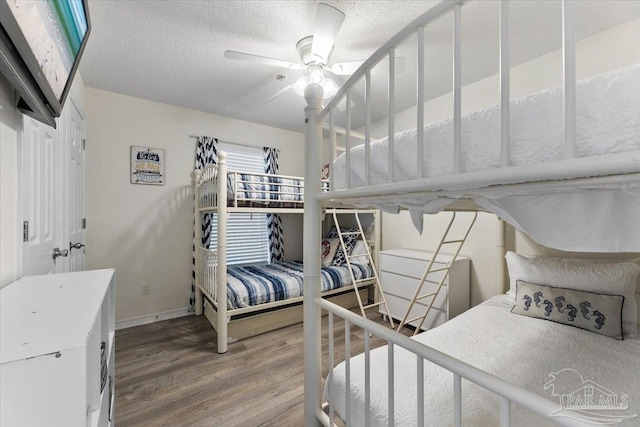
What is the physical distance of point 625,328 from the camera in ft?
4.90

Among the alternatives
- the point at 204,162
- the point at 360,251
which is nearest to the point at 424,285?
the point at 360,251

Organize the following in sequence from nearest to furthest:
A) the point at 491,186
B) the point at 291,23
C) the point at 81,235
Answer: the point at 491,186
the point at 291,23
the point at 81,235

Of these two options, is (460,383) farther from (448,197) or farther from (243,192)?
(243,192)

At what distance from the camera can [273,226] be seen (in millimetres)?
3631

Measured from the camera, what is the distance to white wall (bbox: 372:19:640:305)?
186cm

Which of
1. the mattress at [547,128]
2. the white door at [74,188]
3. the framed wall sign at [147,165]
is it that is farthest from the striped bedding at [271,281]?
the mattress at [547,128]

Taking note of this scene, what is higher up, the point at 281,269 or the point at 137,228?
the point at 137,228

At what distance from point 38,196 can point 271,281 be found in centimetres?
175

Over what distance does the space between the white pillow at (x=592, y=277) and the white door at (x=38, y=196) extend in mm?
2796

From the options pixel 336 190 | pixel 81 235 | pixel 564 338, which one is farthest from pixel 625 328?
pixel 81 235

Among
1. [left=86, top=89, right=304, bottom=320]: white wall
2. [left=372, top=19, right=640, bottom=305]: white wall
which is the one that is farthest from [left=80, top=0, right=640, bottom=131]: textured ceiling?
[left=86, top=89, right=304, bottom=320]: white wall

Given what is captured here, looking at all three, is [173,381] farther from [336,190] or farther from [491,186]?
[491,186]

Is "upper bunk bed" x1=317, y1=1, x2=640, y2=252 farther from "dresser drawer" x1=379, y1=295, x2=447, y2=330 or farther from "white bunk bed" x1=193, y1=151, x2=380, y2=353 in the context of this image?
"dresser drawer" x1=379, y1=295, x2=447, y2=330

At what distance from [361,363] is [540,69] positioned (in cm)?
261
